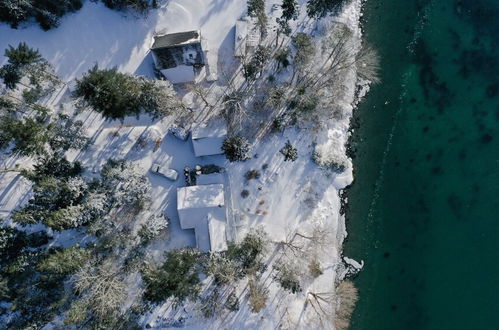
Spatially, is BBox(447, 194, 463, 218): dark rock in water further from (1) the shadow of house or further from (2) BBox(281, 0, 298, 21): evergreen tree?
(1) the shadow of house

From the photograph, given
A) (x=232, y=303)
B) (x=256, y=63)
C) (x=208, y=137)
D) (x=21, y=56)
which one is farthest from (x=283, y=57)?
(x=232, y=303)

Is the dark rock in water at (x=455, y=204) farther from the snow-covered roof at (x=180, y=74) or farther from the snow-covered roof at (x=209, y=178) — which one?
the snow-covered roof at (x=180, y=74)

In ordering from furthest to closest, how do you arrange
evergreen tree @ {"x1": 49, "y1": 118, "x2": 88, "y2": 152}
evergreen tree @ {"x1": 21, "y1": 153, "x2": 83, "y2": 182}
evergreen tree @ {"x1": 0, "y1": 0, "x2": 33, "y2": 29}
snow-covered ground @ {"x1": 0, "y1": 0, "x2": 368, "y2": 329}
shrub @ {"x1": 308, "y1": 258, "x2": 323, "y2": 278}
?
shrub @ {"x1": 308, "y1": 258, "x2": 323, "y2": 278} < snow-covered ground @ {"x1": 0, "y1": 0, "x2": 368, "y2": 329} < evergreen tree @ {"x1": 49, "y1": 118, "x2": 88, "y2": 152} < evergreen tree @ {"x1": 0, "y1": 0, "x2": 33, "y2": 29} < evergreen tree @ {"x1": 21, "y1": 153, "x2": 83, "y2": 182}

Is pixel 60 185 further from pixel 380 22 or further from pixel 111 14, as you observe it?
pixel 380 22

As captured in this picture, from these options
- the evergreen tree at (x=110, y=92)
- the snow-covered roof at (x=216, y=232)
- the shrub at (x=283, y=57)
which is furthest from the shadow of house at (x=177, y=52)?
the snow-covered roof at (x=216, y=232)

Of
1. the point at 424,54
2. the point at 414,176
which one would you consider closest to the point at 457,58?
the point at 424,54

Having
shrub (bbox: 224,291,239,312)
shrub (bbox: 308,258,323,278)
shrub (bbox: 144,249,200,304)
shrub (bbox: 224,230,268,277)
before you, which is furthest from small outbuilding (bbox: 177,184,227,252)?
shrub (bbox: 308,258,323,278)

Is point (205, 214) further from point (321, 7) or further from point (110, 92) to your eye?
point (321, 7)

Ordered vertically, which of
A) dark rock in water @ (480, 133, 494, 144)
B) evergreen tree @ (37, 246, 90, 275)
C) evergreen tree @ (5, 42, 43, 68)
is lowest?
evergreen tree @ (37, 246, 90, 275)
